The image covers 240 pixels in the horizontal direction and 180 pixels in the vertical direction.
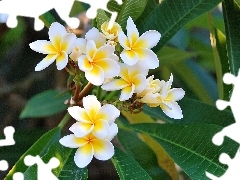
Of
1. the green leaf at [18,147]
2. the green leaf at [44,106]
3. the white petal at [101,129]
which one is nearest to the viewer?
the white petal at [101,129]

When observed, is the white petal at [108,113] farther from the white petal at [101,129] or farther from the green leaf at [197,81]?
the green leaf at [197,81]

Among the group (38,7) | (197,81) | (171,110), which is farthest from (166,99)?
(197,81)

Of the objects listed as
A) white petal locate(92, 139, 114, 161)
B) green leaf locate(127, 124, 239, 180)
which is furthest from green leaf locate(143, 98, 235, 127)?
Answer: white petal locate(92, 139, 114, 161)

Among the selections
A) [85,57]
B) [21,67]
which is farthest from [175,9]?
[21,67]

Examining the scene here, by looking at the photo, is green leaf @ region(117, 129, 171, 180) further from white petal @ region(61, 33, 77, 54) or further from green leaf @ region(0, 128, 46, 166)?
→ white petal @ region(61, 33, 77, 54)

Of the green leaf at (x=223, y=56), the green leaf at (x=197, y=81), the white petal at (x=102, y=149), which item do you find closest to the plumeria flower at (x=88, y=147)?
the white petal at (x=102, y=149)

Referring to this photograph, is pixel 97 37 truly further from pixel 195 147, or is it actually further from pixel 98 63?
pixel 195 147
